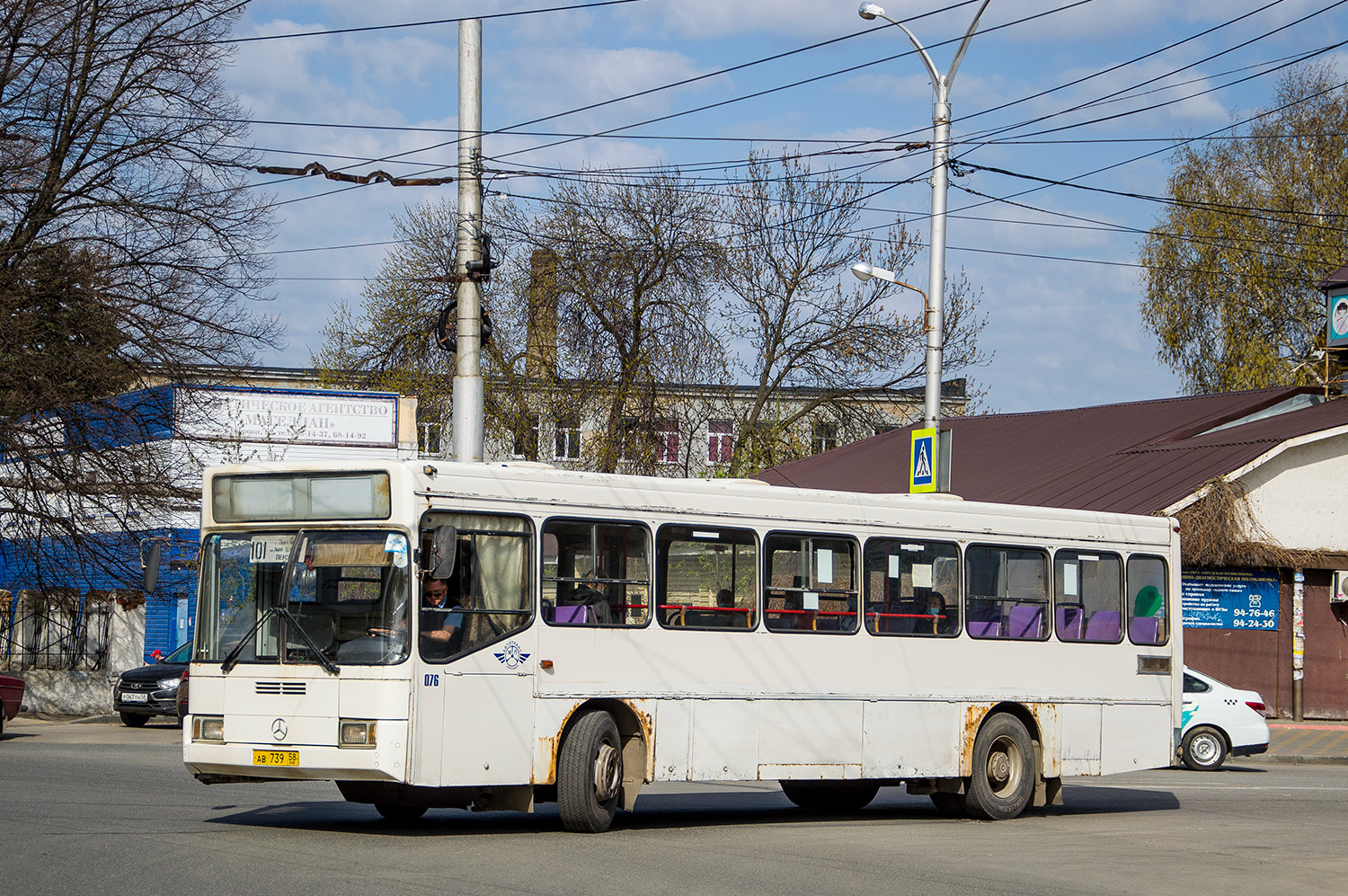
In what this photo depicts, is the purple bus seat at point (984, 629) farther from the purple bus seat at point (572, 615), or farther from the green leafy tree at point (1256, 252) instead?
the green leafy tree at point (1256, 252)

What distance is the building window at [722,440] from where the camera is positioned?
4688 centimetres

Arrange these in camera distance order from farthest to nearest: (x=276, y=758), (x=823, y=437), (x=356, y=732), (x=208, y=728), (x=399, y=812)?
1. (x=823, y=437)
2. (x=399, y=812)
3. (x=208, y=728)
4. (x=276, y=758)
5. (x=356, y=732)

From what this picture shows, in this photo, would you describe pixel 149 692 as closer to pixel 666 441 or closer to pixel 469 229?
pixel 469 229

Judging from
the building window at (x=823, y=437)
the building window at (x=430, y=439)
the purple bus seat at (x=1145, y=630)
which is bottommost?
the purple bus seat at (x=1145, y=630)

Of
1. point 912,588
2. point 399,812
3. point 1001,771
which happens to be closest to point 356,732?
point 399,812

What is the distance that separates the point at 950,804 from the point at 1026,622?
1.91 m

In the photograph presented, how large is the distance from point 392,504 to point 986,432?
3073 cm

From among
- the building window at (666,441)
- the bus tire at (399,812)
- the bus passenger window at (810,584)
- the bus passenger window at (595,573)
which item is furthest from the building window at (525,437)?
the bus passenger window at (595,573)

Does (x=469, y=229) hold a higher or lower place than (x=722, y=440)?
lower

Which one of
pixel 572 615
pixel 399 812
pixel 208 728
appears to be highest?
pixel 572 615

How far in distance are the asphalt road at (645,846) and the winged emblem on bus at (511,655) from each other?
129 cm

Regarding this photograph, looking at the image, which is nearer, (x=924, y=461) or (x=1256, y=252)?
(x=924, y=461)

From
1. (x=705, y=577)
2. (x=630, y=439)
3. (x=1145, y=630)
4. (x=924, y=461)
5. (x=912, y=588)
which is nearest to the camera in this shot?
(x=705, y=577)

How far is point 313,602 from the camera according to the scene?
11.4 meters
